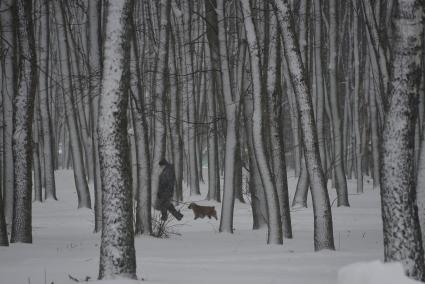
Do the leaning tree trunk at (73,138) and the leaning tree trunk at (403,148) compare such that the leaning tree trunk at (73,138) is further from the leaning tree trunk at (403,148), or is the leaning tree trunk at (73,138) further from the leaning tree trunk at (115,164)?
the leaning tree trunk at (403,148)

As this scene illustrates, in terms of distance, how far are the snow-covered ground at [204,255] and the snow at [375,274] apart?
2031 mm

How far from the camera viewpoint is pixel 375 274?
4.54 metres

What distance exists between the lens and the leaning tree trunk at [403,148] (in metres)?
5.83

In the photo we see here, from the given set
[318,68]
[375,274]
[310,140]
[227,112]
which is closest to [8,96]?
[227,112]

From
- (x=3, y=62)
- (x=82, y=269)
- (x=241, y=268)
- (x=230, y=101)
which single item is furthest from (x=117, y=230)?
(x=3, y=62)

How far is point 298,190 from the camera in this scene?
2056cm

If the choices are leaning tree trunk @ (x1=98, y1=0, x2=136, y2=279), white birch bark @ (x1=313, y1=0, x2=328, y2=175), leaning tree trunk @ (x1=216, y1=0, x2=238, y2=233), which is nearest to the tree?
leaning tree trunk @ (x1=216, y1=0, x2=238, y2=233)

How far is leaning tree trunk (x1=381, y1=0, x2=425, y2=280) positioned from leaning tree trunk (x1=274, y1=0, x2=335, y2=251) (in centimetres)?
341

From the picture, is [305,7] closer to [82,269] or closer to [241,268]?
[241,268]

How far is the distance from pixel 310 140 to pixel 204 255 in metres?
2.57

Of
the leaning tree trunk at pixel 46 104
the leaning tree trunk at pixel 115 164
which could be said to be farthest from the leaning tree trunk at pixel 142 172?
the leaning tree trunk at pixel 46 104

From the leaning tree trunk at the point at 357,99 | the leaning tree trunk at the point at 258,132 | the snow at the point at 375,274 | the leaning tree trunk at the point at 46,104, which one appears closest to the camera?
the snow at the point at 375,274

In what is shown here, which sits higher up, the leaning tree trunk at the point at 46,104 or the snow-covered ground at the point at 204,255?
the leaning tree trunk at the point at 46,104

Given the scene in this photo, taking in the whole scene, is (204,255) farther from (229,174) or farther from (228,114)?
(228,114)
